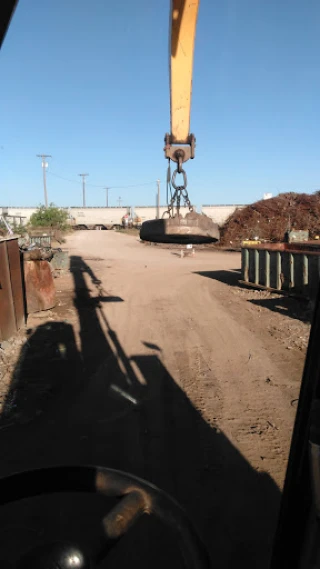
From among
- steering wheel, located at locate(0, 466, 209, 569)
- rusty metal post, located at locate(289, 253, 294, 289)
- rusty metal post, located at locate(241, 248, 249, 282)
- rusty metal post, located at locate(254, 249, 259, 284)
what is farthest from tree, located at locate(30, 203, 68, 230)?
steering wheel, located at locate(0, 466, 209, 569)

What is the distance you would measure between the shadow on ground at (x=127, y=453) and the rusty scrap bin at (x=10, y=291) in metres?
0.85

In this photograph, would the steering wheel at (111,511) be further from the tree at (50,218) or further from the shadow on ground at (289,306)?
the tree at (50,218)

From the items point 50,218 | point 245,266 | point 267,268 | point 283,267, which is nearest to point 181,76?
point 283,267

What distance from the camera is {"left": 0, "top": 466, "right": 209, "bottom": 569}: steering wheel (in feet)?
3.66

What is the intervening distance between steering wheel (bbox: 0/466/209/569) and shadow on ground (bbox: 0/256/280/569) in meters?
0.06

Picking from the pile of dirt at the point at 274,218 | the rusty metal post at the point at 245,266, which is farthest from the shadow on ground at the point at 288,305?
the pile of dirt at the point at 274,218

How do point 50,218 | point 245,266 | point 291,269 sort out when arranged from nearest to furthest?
point 291,269 → point 245,266 → point 50,218

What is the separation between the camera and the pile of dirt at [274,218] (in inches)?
1200

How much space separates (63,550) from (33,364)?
17.5ft

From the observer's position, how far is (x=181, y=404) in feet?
16.1

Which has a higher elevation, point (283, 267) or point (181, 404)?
point (283, 267)

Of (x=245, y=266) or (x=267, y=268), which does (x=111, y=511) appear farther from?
(x=245, y=266)

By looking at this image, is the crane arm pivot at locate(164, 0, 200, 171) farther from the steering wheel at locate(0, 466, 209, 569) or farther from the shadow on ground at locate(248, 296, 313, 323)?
the shadow on ground at locate(248, 296, 313, 323)

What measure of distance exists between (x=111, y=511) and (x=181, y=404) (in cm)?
372
